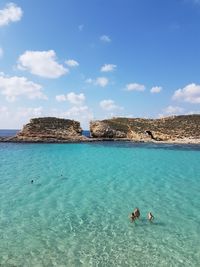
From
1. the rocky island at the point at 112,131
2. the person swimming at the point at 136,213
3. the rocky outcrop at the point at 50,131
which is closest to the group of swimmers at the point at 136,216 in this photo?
the person swimming at the point at 136,213

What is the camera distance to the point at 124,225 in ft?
69.2

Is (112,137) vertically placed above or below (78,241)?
above

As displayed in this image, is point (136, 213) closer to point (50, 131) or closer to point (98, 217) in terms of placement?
point (98, 217)

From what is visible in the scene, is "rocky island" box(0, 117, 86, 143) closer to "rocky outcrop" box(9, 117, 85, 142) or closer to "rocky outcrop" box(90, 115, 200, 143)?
"rocky outcrop" box(9, 117, 85, 142)

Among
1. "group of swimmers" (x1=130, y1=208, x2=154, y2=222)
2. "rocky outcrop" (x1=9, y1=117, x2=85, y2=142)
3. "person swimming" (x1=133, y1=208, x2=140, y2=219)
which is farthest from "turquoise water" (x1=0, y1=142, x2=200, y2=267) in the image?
"rocky outcrop" (x1=9, y1=117, x2=85, y2=142)

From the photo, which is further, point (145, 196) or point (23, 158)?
point (23, 158)

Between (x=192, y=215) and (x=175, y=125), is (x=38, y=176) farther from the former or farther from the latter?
(x=175, y=125)

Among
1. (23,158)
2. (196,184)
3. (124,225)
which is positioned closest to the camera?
(124,225)

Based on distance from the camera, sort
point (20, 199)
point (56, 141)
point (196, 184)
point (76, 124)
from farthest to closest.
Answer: point (76, 124), point (56, 141), point (196, 184), point (20, 199)

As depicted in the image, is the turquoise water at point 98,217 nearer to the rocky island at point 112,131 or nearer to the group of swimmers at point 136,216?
the group of swimmers at point 136,216

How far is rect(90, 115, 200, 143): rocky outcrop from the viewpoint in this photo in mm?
97162

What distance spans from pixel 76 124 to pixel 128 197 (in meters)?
77.2

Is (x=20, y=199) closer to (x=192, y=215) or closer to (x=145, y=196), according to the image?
(x=145, y=196)

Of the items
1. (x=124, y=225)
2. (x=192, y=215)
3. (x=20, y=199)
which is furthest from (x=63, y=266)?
(x=20, y=199)
